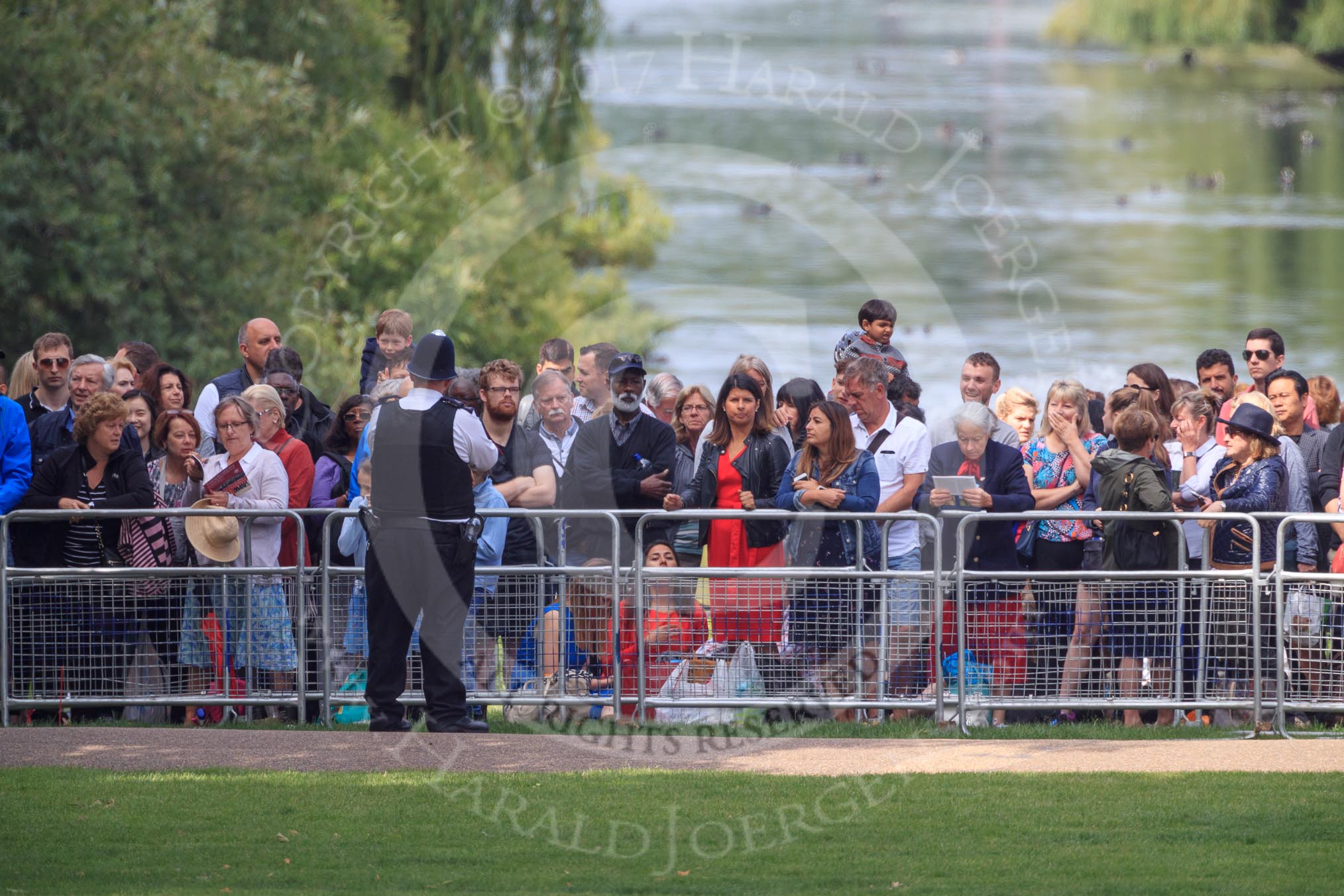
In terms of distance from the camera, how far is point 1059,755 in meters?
9.45

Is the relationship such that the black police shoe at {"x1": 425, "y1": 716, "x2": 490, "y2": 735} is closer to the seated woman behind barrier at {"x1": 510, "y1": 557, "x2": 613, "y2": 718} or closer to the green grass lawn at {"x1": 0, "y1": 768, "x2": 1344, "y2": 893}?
the seated woman behind barrier at {"x1": 510, "y1": 557, "x2": 613, "y2": 718}

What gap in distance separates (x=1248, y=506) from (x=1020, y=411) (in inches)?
70.1

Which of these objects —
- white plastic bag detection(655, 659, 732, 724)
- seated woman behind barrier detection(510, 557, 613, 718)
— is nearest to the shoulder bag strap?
white plastic bag detection(655, 659, 732, 724)

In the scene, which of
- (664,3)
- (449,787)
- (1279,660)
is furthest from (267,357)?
(664,3)

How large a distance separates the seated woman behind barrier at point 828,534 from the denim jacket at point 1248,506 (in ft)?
6.69

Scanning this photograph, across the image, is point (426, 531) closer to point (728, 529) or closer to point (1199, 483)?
point (728, 529)

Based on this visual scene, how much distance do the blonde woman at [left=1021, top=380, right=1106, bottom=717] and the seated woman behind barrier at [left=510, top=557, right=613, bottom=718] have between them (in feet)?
8.15

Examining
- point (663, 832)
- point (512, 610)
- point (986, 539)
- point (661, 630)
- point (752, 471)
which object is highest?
point (752, 471)

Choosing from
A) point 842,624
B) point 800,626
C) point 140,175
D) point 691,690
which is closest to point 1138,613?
point 842,624

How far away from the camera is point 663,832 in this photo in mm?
8023

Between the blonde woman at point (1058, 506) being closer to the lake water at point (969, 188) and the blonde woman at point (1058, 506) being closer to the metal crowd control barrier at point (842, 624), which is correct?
the metal crowd control barrier at point (842, 624)

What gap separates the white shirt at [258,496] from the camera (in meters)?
10.5

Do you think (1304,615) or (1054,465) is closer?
(1304,615)

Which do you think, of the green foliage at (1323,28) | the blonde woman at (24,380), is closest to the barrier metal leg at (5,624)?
the blonde woman at (24,380)
